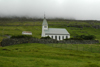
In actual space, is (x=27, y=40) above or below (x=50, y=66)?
below

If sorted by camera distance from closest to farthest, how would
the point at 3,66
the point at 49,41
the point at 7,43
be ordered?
1. the point at 3,66
2. the point at 7,43
3. the point at 49,41

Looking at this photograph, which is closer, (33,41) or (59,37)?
(33,41)

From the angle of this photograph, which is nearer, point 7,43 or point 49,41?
point 7,43

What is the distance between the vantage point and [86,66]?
19984mm

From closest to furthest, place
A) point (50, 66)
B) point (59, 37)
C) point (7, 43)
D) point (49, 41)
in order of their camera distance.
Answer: point (50, 66) → point (7, 43) → point (49, 41) → point (59, 37)

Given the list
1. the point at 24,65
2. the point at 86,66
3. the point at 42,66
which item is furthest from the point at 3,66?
the point at 86,66

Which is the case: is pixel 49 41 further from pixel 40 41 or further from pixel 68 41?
pixel 68 41

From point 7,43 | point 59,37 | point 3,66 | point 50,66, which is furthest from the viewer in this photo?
point 59,37

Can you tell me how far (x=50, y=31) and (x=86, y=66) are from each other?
213 ft

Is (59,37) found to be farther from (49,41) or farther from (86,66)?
(86,66)

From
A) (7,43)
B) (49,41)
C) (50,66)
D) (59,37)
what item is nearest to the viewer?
(50,66)

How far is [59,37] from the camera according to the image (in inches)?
3263

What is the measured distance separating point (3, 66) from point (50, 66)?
6.29m

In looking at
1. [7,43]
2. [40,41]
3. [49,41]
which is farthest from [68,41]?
[7,43]
